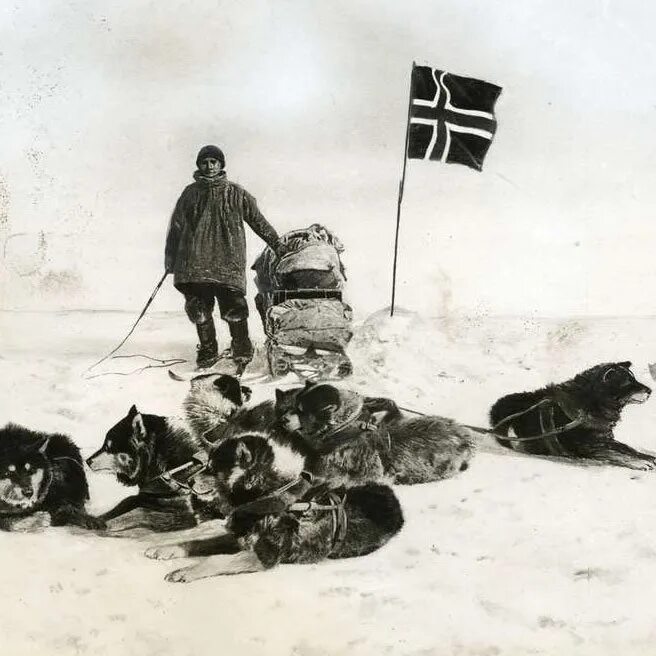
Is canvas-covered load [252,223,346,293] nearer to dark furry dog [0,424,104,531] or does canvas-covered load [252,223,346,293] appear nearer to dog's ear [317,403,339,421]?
dog's ear [317,403,339,421]

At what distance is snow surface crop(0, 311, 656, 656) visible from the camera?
10.7 ft

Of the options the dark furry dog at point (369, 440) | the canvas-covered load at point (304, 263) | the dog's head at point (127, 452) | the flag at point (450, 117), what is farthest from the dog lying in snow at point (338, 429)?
the flag at point (450, 117)

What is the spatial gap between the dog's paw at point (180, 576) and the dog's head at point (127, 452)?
1.33 feet

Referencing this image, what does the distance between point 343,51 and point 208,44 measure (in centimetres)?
59

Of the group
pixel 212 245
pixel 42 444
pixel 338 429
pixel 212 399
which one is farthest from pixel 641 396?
pixel 42 444

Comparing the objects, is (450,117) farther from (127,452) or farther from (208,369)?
(127,452)

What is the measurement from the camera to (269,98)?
3.44m

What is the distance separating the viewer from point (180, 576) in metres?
3.26

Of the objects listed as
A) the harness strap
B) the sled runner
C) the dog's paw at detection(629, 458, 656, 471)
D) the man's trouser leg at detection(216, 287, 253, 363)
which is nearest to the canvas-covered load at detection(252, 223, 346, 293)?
the man's trouser leg at detection(216, 287, 253, 363)

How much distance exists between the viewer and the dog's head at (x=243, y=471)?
332 centimetres

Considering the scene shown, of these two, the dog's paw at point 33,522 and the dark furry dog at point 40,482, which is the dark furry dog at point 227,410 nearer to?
the dark furry dog at point 40,482

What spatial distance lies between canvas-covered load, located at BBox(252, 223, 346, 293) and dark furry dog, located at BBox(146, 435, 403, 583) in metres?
0.69

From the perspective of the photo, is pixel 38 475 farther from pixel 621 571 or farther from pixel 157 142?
pixel 621 571

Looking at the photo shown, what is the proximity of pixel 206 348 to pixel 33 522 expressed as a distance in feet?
3.36
